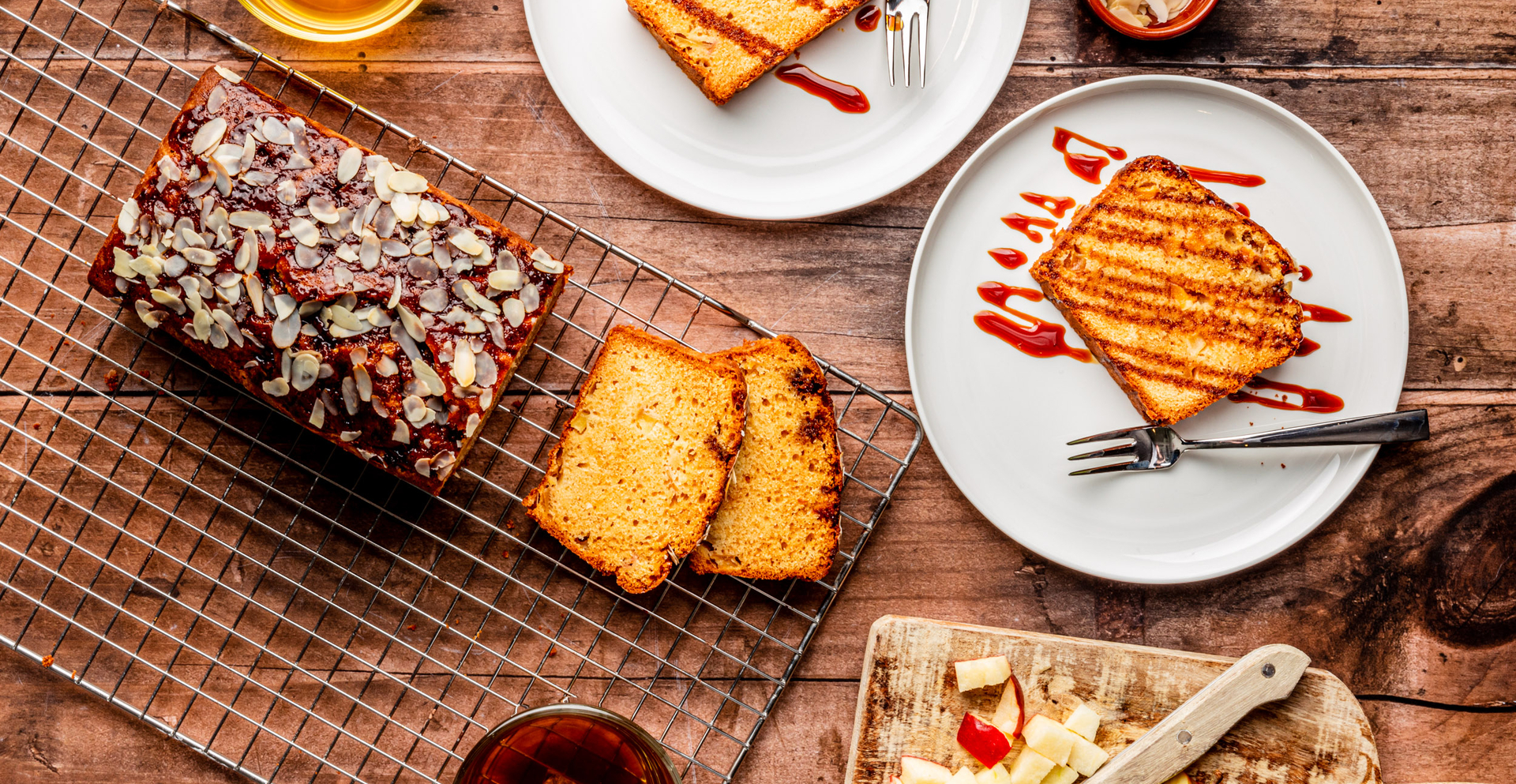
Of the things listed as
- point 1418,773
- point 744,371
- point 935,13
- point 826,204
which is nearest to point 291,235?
point 744,371

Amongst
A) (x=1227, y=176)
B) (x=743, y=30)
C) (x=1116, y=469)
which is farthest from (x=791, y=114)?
(x=1116, y=469)

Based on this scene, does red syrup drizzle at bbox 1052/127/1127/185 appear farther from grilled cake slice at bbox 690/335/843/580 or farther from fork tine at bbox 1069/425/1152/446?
grilled cake slice at bbox 690/335/843/580

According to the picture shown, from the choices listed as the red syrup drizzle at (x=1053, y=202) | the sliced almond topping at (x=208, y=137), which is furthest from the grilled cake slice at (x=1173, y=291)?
the sliced almond topping at (x=208, y=137)

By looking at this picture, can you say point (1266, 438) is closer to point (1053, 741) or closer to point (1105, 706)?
point (1105, 706)

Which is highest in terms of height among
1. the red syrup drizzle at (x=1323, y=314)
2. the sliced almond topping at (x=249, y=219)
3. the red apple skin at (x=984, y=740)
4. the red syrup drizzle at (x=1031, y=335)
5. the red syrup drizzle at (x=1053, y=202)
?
the red syrup drizzle at (x=1323, y=314)

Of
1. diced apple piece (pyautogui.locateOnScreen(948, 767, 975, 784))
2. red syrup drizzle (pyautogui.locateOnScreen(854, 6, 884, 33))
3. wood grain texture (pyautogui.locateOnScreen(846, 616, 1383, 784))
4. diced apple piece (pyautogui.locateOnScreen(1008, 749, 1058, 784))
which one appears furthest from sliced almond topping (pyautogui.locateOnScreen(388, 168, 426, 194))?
diced apple piece (pyautogui.locateOnScreen(1008, 749, 1058, 784))

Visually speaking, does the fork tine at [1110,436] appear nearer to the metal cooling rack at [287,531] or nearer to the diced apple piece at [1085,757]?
the metal cooling rack at [287,531]

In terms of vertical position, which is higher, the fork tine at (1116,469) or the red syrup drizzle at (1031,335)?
the red syrup drizzle at (1031,335)
